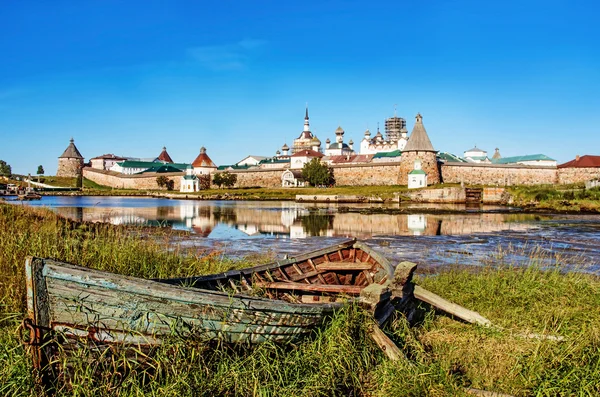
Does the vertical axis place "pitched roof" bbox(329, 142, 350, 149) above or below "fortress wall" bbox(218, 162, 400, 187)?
above

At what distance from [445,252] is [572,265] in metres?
3.38

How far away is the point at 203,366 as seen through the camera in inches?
162

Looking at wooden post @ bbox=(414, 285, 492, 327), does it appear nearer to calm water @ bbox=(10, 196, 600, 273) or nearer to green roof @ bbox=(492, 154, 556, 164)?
calm water @ bbox=(10, 196, 600, 273)

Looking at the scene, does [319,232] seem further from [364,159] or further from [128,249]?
[364,159]

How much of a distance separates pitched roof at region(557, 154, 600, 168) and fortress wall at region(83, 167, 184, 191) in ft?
192

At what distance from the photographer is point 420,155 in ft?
209

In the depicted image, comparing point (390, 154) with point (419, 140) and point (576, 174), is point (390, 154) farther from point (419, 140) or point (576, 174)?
point (576, 174)

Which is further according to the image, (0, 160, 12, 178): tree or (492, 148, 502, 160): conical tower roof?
(0, 160, 12, 178): tree

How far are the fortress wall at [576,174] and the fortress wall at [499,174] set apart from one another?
89 cm

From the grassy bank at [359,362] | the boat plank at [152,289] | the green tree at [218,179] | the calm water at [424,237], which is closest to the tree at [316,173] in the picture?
the green tree at [218,179]

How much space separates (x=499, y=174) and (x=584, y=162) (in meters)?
10.8

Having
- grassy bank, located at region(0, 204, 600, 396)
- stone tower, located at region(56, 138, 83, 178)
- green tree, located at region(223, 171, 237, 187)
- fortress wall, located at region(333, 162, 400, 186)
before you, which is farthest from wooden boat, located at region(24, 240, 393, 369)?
stone tower, located at region(56, 138, 83, 178)

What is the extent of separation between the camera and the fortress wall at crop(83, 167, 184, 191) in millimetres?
84875

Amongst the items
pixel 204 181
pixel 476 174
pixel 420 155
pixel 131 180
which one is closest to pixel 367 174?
pixel 420 155
